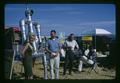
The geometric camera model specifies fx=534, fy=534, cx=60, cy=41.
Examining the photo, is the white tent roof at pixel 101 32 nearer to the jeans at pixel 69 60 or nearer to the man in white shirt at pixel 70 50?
the man in white shirt at pixel 70 50

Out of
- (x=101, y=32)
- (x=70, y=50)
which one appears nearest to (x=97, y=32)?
(x=101, y=32)

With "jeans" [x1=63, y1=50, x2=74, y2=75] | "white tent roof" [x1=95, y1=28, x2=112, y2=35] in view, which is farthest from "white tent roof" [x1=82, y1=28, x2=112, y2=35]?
"jeans" [x1=63, y1=50, x2=74, y2=75]

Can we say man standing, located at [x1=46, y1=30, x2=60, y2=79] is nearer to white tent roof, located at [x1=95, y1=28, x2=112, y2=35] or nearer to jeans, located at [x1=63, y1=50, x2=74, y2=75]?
jeans, located at [x1=63, y1=50, x2=74, y2=75]

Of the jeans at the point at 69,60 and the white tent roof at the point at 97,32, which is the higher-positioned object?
the white tent roof at the point at 97,32

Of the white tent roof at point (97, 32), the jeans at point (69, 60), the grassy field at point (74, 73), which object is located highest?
the white tent roof at point (97, 32)

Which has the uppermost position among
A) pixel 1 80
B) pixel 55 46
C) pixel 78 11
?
pixel 78 11

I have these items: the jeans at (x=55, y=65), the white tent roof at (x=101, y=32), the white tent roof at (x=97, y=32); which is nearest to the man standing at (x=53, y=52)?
the jeans at (x=55, y=65)

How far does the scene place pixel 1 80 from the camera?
26.8 feet

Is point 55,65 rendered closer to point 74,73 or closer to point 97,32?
point 74,73

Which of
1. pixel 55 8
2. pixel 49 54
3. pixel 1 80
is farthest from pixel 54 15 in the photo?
pixel 1 80

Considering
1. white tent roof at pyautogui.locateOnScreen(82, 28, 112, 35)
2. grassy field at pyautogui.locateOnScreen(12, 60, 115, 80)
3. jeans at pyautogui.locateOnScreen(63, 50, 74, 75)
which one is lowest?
grassy field at pyautogui.locateOnScreen(12, 60, 115, 80)

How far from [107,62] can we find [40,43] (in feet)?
3.52

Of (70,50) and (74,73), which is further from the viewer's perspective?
(70,50)

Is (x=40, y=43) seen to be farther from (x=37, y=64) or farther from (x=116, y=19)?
(x=116, y=19)
